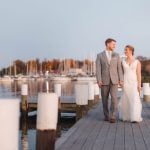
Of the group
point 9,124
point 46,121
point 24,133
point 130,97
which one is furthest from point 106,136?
point 24,133

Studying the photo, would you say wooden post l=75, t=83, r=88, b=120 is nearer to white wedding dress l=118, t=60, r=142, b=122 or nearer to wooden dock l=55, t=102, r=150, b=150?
wooden dock l=55, t=102, r=150, b=150

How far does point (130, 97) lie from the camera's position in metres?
14.4

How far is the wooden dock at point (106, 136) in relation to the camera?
32.7ft

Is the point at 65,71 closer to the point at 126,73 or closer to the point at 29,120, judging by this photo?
the point at 29,120

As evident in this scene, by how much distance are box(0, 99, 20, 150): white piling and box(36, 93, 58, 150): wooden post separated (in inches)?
108

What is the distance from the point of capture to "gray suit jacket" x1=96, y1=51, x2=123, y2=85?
46.1 ft

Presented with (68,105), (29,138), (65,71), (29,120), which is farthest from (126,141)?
(65,71)

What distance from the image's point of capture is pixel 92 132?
39.9 ft

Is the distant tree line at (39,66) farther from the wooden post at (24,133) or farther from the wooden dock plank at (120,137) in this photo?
the wooden dock plank at (120,137)

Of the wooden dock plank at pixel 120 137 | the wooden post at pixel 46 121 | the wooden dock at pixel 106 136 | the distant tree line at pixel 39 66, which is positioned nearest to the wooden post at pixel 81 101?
the wooden dock at pixel 106 136

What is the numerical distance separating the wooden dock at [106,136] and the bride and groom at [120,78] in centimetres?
41

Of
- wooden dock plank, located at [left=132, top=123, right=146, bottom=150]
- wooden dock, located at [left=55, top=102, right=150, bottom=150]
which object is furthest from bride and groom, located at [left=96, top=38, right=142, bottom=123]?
wooden dock plank, located at [left=132, top=123, right=146, bottom=150]

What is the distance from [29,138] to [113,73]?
8068 mm

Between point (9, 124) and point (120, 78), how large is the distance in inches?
323
